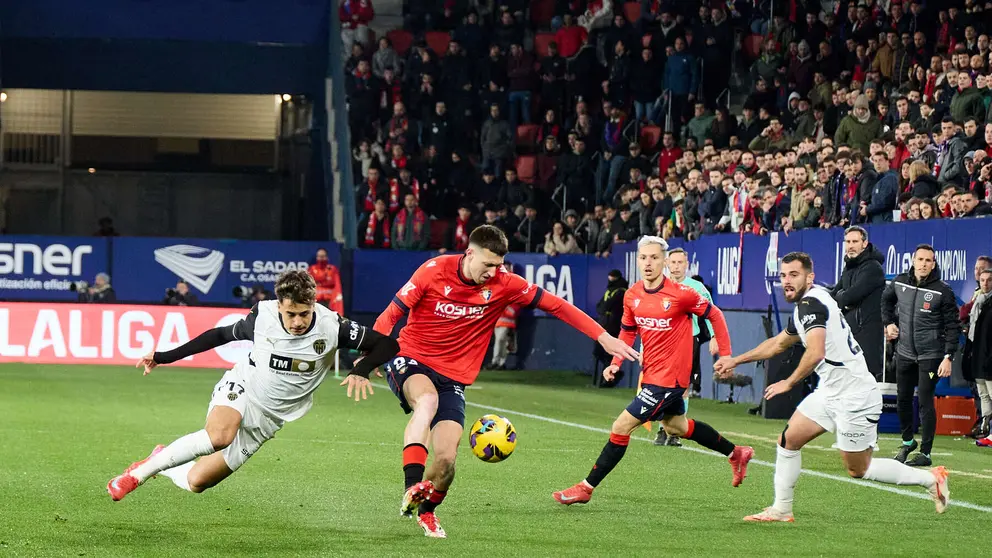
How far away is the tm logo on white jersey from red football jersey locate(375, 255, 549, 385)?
19.6 meters

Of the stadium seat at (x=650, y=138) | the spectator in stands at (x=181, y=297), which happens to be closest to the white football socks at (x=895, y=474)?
the spectator in stands at (x=181, y=297)

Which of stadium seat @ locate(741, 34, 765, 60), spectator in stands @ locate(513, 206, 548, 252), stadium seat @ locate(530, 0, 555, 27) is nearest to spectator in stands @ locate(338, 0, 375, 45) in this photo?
stadium seat @ locate(530, 0, 555, 27)

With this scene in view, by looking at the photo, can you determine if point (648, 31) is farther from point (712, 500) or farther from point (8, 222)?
point (712, 500)

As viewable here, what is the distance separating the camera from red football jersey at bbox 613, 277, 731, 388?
11.6 metres

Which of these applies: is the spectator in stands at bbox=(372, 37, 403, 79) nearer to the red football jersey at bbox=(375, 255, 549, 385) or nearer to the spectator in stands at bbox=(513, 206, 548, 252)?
the spectator in stands at bbox=(513, 206, 548, 252)

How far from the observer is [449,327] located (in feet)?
32.1

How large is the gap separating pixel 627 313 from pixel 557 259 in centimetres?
1648

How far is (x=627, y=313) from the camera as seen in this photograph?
40.0 feet

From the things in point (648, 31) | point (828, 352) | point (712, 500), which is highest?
point (648, 31)

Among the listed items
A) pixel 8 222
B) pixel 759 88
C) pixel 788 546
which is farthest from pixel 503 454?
pixel 8 222

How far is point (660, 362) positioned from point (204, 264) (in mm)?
18650

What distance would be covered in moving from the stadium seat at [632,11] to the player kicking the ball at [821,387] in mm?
23313

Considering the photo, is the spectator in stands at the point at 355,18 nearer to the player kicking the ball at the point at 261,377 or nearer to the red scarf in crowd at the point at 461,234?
the red scarf in crowd at the point at 461,234

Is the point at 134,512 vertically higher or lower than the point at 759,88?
lower
